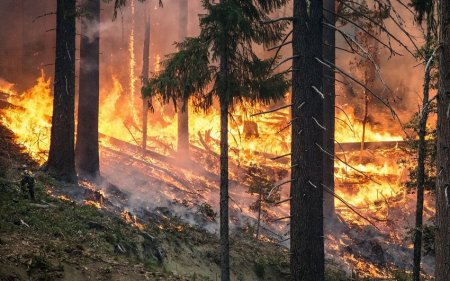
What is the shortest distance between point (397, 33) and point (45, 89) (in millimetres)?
27332

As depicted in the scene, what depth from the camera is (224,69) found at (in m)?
10.0

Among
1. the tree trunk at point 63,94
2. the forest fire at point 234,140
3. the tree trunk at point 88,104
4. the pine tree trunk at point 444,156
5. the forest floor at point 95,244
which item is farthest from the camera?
the tree trunk at point 88,104

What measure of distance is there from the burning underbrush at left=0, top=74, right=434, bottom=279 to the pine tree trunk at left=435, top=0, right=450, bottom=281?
3.98 m

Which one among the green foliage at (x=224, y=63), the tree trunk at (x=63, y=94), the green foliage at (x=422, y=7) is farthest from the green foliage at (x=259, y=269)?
the green foliage at (x=422, y=7)

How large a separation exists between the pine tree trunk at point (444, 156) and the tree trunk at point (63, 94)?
10198 millimetres

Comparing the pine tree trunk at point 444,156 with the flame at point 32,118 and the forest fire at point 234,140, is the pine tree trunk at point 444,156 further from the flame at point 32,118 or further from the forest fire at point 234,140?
the flame at point 32,118

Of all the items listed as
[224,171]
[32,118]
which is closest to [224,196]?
[224,171]

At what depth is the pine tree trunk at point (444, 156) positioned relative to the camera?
589 centimetres

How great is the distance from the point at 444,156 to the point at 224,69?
550 cm

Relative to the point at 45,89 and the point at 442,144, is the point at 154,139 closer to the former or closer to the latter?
the point at 45,89

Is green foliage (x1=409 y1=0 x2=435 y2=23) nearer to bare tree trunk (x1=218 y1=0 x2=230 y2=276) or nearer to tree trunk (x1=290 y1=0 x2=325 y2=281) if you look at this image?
tree trunk (x1=290 y1=0 x2=325 y2=281)

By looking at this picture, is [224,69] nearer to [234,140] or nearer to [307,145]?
[307,145]

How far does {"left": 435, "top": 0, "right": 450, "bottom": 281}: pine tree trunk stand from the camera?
589 centimetres

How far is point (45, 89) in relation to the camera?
2047 cm
